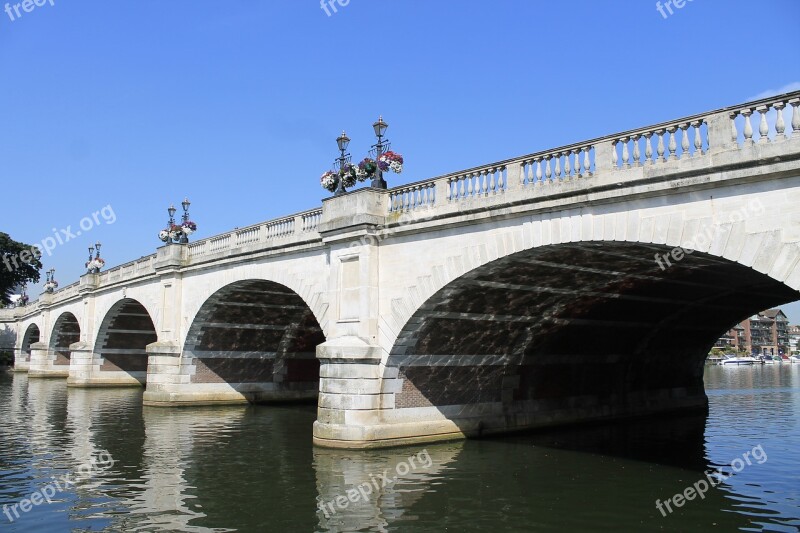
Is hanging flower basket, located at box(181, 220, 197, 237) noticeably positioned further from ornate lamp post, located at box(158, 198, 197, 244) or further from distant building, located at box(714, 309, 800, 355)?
distant building, located at box(714, 309, 800, 355)

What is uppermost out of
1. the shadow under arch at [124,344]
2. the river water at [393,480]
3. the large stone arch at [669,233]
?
the large stone arch at [669,233]

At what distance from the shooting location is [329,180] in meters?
20.3

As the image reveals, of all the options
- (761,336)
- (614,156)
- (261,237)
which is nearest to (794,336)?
(761,336)

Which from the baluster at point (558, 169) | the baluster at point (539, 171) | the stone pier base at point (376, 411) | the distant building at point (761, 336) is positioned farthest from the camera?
the distant building at point (761, 336)

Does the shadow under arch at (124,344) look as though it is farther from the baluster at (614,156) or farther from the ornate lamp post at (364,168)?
the baluster at (614,156)

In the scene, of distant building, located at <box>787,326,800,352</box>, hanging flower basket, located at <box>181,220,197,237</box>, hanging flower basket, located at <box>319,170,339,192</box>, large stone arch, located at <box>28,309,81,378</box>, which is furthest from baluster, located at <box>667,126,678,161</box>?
distant building, located at <box>787,326,800,352</box>

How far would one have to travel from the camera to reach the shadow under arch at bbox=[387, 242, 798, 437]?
17.1m

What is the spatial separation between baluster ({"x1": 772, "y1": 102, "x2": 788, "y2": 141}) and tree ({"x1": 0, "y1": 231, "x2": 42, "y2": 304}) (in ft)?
267

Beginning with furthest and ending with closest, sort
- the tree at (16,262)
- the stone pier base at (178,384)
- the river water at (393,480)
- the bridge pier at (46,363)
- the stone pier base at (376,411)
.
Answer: the tree at (16,262) < the bridge pier at (46,363) < the stone pier base at (178,384) < the stone pier base at (376,411) < the river water at (393,480)

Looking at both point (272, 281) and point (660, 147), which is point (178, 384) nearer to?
point (272, 281)

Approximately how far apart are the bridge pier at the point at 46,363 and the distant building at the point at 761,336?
112 meters

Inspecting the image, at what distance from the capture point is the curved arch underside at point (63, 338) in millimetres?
56875

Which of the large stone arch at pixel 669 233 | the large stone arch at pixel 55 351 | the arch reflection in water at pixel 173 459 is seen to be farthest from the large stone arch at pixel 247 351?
the large stone arch at pixel 55 351

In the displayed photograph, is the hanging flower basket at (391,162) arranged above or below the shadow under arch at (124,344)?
above
